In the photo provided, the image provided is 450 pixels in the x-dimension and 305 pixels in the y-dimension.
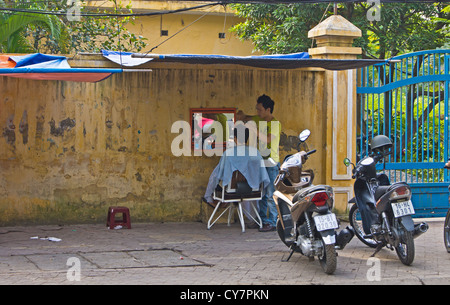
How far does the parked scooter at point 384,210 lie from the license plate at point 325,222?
811mm

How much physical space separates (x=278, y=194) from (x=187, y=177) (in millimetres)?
2725

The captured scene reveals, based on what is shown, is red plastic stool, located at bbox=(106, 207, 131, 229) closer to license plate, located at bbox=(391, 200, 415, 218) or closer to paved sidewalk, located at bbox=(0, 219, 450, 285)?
paved sidewalk, located at bbox=(0, 219, 450, 285)

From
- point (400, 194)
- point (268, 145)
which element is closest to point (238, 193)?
point (268, 145)

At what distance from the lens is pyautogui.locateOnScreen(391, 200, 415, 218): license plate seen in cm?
692

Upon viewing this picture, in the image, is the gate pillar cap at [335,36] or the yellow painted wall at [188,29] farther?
the yellow painted wall at [188,29]

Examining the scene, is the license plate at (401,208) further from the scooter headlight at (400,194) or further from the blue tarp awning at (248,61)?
the blue tarp awning at (248,61)

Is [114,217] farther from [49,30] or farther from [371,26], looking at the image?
[371,26]

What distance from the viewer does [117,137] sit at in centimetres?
952

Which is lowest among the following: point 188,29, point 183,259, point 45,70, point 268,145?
point 183,259

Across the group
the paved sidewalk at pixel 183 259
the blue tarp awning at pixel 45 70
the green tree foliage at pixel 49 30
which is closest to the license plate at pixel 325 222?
the paved sidewalk at pixel 183 259

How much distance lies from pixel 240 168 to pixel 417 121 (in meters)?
2.93

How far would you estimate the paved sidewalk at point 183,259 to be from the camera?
21.0 feet

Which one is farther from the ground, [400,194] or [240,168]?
[240,168]

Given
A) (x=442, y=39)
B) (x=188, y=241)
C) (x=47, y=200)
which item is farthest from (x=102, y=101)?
(x=442, y=39)
